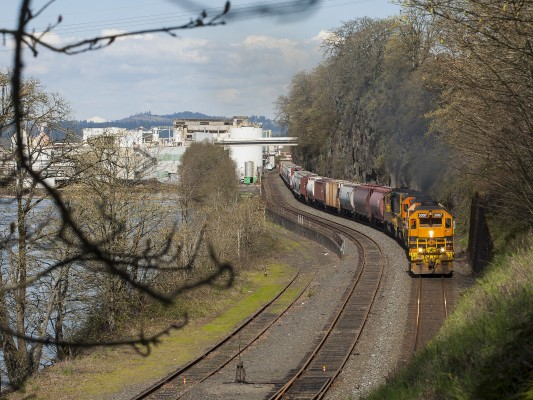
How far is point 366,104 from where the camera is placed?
6912 centimetres

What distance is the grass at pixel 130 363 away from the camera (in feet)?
60.1

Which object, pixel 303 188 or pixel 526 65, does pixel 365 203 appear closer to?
pixel 303 188

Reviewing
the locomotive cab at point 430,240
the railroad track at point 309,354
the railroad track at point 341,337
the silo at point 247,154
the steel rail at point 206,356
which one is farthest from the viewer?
the silo at point 247,154

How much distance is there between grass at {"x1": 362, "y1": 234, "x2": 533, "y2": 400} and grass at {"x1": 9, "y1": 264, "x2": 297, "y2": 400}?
5.60m

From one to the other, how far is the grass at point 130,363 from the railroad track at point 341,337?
3.18 metres

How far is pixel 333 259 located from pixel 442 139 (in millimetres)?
8962

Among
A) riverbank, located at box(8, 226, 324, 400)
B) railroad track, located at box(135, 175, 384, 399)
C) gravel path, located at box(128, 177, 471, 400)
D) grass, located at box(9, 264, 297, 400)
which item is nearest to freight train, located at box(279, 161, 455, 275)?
gravel path, located at box(128, 177, 471, 400)

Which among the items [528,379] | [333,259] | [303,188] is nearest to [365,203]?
[333,259]

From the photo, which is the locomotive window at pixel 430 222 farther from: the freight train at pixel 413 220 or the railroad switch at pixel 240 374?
the railroad switch at pixel 240 374

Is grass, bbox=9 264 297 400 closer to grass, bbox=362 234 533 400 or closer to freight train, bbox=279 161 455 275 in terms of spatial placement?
grass, bbox=362 234 533 400

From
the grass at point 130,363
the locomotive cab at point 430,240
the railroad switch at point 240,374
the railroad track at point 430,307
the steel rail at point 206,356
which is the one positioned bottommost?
the grass at point 130,363

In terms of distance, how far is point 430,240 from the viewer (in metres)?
28.8

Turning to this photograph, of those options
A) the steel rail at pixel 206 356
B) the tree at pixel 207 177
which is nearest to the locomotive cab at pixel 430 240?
the steel rail at pixel 206 356

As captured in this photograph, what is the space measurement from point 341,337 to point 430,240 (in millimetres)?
9157
